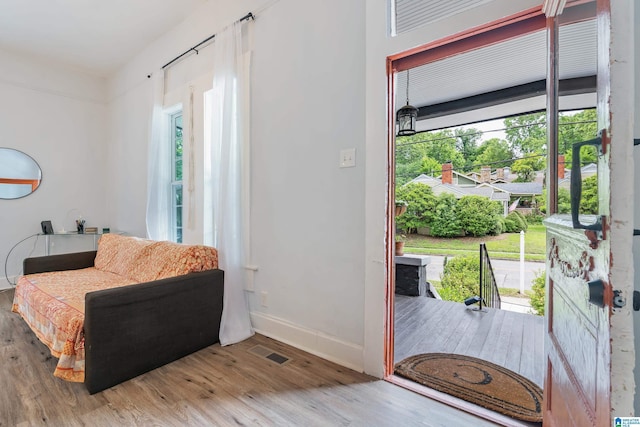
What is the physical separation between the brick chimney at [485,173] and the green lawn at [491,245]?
81 cm

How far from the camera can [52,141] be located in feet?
14.5

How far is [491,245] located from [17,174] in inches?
265

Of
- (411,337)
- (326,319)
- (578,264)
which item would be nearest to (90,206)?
(326,319)

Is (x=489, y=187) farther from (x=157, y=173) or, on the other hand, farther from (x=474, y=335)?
(x=157, y=173)

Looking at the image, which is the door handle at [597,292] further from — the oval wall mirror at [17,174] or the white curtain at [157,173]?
the oval wall mirror at [17,174]

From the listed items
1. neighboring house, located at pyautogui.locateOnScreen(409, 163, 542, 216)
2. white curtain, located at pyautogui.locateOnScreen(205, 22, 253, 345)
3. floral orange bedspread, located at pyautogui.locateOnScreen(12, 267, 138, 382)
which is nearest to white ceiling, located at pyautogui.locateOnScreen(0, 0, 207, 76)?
white curtain, located at pyautogui.locateOnScreen(205, 22, 253, 345)

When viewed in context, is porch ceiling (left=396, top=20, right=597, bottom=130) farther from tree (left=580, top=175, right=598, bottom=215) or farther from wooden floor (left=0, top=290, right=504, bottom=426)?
wooden floor (left=0, top=290, right=504, bottom=426)

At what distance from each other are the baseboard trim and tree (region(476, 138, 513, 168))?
10.4ft

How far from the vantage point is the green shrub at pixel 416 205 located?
4.61 metres

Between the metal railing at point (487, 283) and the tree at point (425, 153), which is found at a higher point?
the tree at point (425, 153)

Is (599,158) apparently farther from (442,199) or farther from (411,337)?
(442,199)

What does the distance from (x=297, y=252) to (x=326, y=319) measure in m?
0.54

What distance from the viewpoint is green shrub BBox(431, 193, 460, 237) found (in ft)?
14.7

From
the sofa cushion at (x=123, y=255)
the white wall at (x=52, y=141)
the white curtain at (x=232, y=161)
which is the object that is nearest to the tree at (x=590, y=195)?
the white curtain at (x=232, y=161)
